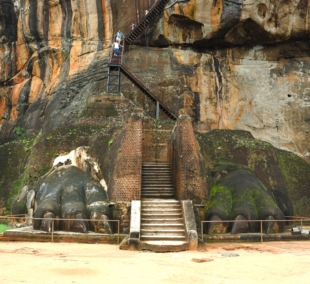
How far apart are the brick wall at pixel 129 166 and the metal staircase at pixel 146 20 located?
1146 cm

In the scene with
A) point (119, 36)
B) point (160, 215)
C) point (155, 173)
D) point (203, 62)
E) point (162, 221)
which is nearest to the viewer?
point (162, 221)

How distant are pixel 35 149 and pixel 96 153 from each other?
2.72m

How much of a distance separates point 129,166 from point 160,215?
1.78 m

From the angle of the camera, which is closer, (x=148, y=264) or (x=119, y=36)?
(x=148, y=264)

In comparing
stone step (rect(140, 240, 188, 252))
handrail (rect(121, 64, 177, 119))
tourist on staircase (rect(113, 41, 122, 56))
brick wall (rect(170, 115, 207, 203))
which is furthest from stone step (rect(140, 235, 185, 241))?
tourist on staircase (rect(113, 41, 122, 56))

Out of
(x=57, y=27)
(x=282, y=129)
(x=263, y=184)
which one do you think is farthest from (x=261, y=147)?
(x=57, y=27)

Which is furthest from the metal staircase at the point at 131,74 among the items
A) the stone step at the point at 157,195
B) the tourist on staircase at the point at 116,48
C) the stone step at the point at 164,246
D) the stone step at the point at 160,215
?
the stone step at the point at 164,246

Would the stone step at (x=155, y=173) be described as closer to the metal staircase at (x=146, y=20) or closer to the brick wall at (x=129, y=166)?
the brick wall at (x=129, y=166)

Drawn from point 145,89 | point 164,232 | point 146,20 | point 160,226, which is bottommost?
point 164,232

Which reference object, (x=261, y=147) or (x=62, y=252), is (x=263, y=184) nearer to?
(x=261, y=147)

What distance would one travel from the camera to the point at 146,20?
959 inches

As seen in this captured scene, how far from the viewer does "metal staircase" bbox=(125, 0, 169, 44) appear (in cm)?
2420

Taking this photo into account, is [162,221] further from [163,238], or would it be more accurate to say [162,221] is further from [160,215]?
[163,238]

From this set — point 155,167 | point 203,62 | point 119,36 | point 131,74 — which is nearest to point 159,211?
point 155,167
